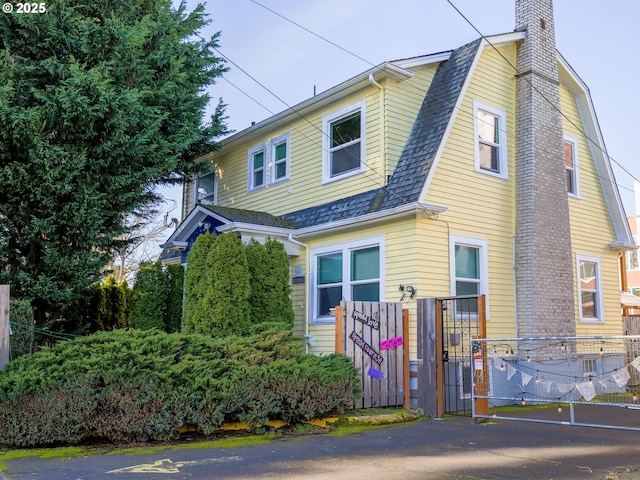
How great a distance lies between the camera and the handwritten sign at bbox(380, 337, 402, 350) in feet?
35.4

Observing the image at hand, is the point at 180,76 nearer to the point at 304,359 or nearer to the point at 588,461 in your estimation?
the point at 304,359

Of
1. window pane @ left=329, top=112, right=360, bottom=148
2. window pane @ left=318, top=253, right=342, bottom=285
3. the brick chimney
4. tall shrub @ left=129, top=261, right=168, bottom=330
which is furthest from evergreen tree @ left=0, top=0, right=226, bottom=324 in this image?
the brick chimney

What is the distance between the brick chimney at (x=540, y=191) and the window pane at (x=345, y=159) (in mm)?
3544

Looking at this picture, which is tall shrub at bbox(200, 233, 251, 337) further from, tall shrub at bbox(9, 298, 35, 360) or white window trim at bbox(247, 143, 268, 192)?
white window trim at bbox(247, 143, 268, 192)

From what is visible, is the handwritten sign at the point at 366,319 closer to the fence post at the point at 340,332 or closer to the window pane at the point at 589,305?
the fence post at the point at 340,332

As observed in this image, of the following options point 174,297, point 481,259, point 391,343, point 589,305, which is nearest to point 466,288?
point 481,259

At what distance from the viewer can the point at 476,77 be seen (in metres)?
13.3

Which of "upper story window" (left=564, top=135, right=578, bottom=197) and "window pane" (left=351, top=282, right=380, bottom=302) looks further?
"upper story window" (left=564, top=135, right=578, bottom=197)

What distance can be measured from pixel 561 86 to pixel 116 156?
1082 cm

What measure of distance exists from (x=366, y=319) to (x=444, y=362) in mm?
1630

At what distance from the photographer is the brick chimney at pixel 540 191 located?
42.0 feet

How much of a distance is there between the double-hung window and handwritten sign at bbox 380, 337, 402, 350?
6.09 meters

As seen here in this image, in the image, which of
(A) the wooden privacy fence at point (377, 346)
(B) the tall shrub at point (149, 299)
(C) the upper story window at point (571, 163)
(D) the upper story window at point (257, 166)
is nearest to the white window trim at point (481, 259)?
(A) the wooden privacy fence at point (377, 346)

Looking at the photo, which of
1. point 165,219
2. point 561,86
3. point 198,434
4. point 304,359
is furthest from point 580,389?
point 165,219
